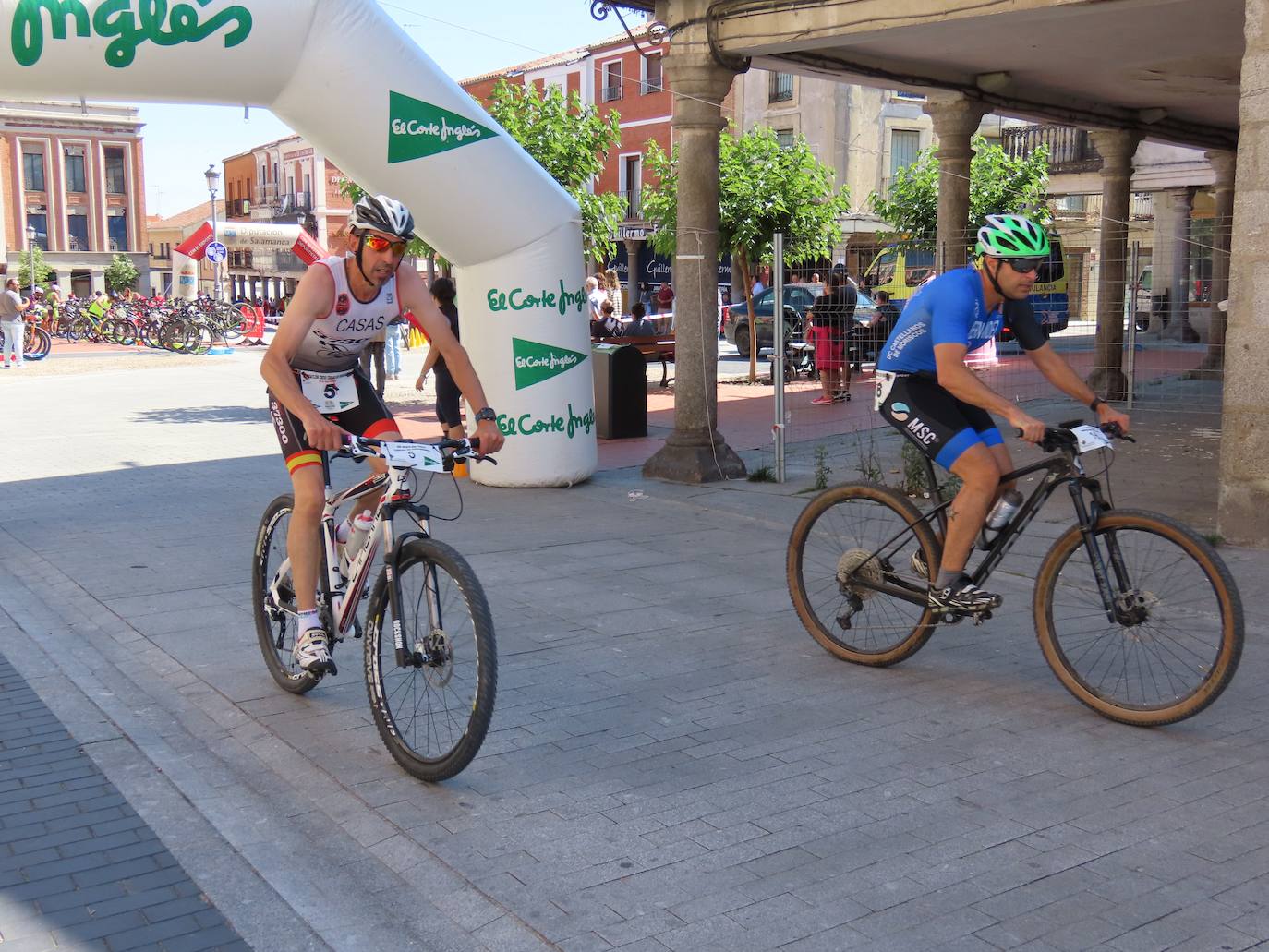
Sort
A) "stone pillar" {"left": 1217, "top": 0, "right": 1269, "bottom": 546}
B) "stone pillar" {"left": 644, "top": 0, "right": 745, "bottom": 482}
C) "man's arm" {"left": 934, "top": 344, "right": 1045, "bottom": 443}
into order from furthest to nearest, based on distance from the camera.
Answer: "stone pillar" {"left": 644, "top": 0, "right": 745, "bottom": 482} → "stone pillar" {"left": 1217, "top": 0, "right": 1269, "bottom": 546} → "man's arm" {"left": 934, "top": 344, "right": 1045, "bottom": 443}

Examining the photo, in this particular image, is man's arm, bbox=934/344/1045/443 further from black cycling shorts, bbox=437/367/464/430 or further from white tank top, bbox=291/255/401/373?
black cycling shorts, bbox=437/367/464/430

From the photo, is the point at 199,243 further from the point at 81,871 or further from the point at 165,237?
the point at 165,237

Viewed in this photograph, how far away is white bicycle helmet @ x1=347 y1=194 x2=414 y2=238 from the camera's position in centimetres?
447

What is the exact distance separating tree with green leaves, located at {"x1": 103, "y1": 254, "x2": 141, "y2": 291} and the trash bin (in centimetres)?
6958

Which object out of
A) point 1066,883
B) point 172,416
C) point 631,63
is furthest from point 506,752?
point 631,63

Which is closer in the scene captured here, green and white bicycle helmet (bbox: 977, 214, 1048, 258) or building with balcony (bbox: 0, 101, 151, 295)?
green and white bicycle helmet (bbox: 977, 214, 1048, 258)

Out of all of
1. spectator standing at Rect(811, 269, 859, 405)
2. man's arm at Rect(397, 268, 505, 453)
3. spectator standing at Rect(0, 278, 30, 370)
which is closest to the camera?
man's arm at Rect(397, 268, 505, 453)

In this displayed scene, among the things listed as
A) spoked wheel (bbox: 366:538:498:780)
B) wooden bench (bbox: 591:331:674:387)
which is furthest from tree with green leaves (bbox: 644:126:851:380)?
spoked wheel (bbox: 366:538:498:780)

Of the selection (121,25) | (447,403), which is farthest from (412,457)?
(447,403)

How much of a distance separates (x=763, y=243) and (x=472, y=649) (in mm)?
16592

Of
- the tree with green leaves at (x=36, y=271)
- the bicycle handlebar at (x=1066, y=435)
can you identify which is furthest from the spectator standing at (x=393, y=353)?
the tree with green leaves at (x=36, y=271)

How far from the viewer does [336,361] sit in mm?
4973

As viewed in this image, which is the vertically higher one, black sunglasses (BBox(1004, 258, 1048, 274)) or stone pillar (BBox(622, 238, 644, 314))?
stone pillar (BBox(622, 238, 644, 314))

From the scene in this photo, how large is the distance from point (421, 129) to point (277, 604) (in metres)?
4.80
